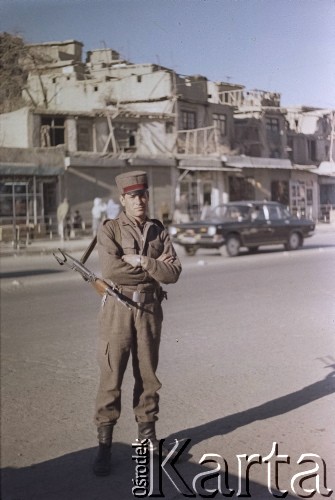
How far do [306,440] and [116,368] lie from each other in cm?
115

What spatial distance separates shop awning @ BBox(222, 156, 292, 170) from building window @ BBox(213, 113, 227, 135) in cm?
36

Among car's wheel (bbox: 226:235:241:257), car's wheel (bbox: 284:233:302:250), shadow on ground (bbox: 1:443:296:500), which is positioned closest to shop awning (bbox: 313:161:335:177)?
shadow on ground (bbox: 1:443:296:500)

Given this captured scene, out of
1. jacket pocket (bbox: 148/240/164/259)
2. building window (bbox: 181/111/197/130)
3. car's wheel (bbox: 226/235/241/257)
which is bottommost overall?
car's wheel (bbox: 226/235/241/257)

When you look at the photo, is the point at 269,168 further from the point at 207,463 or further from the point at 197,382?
the point at 207,463

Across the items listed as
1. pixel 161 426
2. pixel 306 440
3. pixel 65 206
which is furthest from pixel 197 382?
pixel 65 206

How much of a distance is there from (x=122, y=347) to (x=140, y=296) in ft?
0.86

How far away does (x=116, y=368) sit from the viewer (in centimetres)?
294

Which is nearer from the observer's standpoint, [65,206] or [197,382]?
[197,382]

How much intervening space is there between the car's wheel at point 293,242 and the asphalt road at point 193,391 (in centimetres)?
643

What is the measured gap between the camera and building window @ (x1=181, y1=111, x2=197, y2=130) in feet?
25.2

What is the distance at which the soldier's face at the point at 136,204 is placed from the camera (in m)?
2.91

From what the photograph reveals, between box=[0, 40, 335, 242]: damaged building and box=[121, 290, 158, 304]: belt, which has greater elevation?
box=[0, 40, 335, 242]: damaged building

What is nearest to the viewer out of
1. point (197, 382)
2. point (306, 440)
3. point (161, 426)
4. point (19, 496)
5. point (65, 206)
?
point (19, 496)

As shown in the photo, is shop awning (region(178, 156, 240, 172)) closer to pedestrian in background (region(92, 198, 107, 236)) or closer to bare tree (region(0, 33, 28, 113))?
pedestrian in background (region(92, 198, 107, 236))
